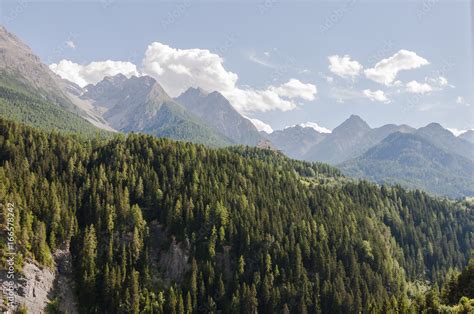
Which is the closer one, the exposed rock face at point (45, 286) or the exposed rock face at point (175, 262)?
the exposed rock face at point (45, 286)

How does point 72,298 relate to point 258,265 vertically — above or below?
below

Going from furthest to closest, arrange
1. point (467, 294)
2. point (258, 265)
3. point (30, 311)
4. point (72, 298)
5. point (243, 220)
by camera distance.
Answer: point (243, 220), point (258, 265), point (72, 298), point (30, 311), point (467, 294)

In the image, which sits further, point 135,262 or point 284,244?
point 284,244

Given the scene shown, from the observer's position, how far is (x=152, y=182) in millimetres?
191625

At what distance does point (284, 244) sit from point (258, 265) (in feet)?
56.6

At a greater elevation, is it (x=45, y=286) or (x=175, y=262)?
(x=175, y=262)

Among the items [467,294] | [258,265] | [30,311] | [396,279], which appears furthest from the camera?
[396,279]

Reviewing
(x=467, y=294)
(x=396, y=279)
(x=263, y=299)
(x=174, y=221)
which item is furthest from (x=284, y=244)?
(x=467, y=294)

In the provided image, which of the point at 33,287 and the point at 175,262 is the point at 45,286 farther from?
the point at 175,262

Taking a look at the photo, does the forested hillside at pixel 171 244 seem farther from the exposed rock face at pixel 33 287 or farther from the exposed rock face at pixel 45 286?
the exposed rock face at pixel 33 287

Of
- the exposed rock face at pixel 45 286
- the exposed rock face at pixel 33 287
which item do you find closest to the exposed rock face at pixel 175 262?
the exposed rock face at pixel 45 286

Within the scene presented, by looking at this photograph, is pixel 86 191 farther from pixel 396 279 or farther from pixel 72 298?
pixel 396 279

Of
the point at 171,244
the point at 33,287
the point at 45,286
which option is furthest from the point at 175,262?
the point at 33,287

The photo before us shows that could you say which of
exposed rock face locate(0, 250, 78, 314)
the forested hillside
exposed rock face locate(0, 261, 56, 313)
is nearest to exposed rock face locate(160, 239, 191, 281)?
the forested hillside
